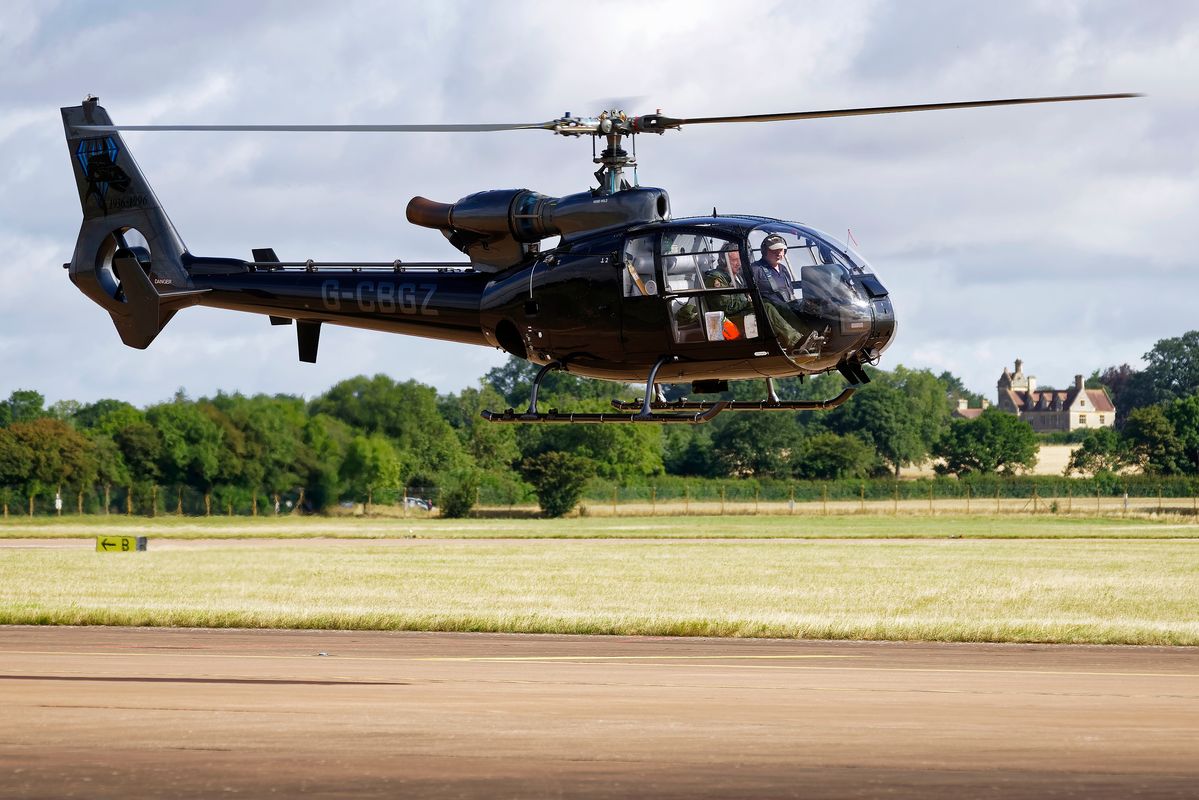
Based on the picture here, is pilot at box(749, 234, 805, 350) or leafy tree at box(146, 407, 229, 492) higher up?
leafy tree at box(146, 407, 229, 492)

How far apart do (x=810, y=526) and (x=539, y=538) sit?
64.9 ft

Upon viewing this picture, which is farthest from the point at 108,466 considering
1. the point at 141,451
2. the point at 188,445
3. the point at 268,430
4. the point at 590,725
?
the point at 590,725

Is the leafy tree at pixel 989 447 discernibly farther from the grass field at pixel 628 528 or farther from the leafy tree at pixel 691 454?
the grass field at pixel 628 528

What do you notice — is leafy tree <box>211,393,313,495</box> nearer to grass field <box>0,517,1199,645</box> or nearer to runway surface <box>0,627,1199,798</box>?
grass field <box>0,517,1199,645</box>

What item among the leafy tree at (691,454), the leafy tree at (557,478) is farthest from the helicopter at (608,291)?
the leafy tree at (691,454)

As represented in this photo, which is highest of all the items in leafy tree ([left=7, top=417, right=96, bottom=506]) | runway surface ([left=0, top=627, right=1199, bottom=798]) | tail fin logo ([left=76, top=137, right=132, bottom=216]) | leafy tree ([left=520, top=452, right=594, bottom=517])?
tail fin logo ([left=76, top=137, right=132, bottom=216])

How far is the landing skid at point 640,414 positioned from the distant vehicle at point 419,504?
69.1m

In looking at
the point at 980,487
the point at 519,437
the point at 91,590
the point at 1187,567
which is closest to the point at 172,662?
the point at 91,590

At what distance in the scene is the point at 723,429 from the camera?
118m

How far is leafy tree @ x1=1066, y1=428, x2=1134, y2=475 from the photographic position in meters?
120

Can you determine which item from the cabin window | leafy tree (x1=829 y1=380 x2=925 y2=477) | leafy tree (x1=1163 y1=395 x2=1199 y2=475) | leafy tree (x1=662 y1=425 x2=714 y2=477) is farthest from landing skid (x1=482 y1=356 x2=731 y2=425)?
leafy tree (x1=829 y1=380 x2=925 y2=477)

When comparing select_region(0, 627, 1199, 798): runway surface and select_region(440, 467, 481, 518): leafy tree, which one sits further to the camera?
select_region(440, 467, 481, 518): leafy tree

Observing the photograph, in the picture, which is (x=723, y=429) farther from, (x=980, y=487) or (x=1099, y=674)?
(x=1099, y=674)

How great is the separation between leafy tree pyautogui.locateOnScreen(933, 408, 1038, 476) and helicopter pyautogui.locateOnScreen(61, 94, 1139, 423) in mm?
106392
